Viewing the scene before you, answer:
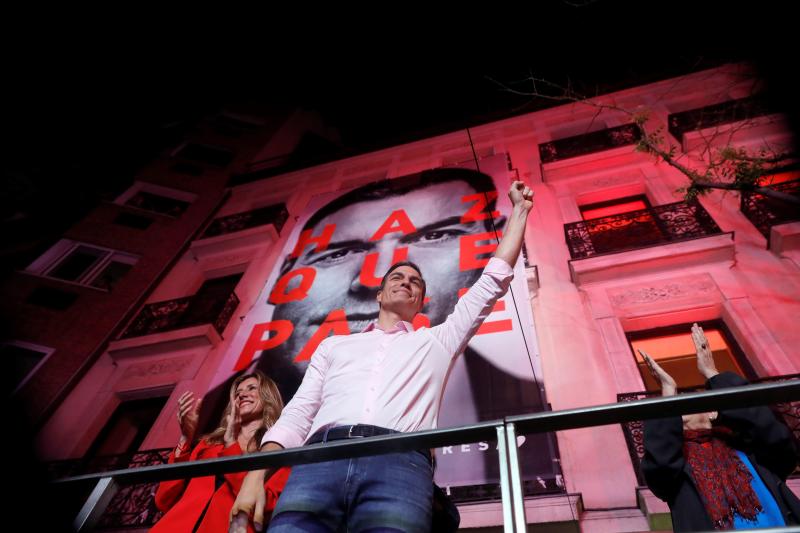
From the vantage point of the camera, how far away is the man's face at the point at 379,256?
5668 millimetres

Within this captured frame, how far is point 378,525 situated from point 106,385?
Answer: 644 cm

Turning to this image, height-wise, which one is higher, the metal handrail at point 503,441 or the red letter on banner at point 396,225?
the red letter on banner at point 396,225

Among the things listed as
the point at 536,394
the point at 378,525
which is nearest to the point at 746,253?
the point at 536,394

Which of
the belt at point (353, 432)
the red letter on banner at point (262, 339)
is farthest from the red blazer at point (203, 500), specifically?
the red letter on banner at point (262, 339)

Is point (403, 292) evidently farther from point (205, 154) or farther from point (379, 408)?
point (205, 154)

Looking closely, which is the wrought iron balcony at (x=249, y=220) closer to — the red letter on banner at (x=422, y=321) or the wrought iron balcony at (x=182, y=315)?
the wrought iron balcony at (x=182, y=315)

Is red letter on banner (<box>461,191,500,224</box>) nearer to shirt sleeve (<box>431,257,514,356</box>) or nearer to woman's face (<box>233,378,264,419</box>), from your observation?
woman's face (<box>233,378,264,419</box>)

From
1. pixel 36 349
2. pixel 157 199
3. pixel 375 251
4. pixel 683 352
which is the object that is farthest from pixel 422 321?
pixel 157 199

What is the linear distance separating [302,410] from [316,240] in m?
5.49

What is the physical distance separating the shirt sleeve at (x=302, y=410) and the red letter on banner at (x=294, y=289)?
4.02m

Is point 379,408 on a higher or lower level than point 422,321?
lower

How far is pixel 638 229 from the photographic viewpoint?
6305mm

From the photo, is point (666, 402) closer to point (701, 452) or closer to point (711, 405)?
point (711, 405)

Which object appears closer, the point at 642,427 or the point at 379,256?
the point at 642,427
